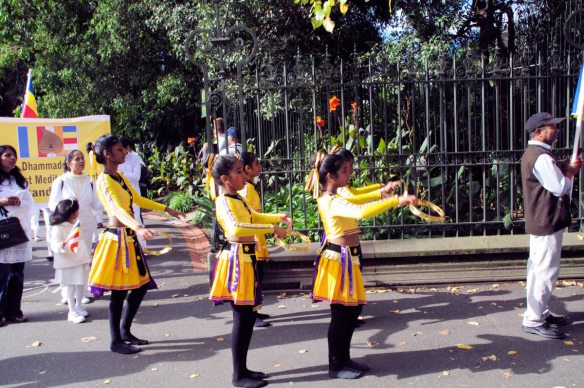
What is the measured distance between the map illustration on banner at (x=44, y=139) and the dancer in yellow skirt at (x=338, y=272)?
5.41 m

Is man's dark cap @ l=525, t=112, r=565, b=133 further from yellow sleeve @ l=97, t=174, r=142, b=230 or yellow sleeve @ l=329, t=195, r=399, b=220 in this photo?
yellow sleeve @ l=97, t=174, r=142, b=230

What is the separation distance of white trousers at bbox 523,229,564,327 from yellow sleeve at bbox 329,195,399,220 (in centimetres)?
181

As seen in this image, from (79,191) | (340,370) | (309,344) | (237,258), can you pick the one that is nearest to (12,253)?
(79,191)

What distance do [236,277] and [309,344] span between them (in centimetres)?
118

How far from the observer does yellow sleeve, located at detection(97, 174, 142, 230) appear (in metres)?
4.75

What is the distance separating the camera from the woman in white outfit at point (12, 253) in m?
5.83

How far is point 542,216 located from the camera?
4.86 metres

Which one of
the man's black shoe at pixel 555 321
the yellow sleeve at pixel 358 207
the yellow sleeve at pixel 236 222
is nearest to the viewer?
the yellow sleeve at pixel 358 207

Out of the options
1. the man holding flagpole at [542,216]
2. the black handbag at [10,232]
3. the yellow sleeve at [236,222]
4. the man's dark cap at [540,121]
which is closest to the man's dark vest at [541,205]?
the man holding flagpole at [542,216]

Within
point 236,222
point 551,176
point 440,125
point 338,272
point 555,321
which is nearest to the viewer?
point 236,222

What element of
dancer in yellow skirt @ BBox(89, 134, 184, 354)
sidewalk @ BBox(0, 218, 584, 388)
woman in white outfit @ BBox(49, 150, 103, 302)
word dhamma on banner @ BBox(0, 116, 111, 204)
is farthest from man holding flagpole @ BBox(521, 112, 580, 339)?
word dhamma on banner @ BBox(0, 116, 111, 204)

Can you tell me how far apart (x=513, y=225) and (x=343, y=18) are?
6.77 metres

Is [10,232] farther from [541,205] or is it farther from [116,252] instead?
[541,205]

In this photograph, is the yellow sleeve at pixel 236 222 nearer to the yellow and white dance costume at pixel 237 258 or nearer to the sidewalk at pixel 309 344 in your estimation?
the yellow and white dance costume at pixel 237 258
